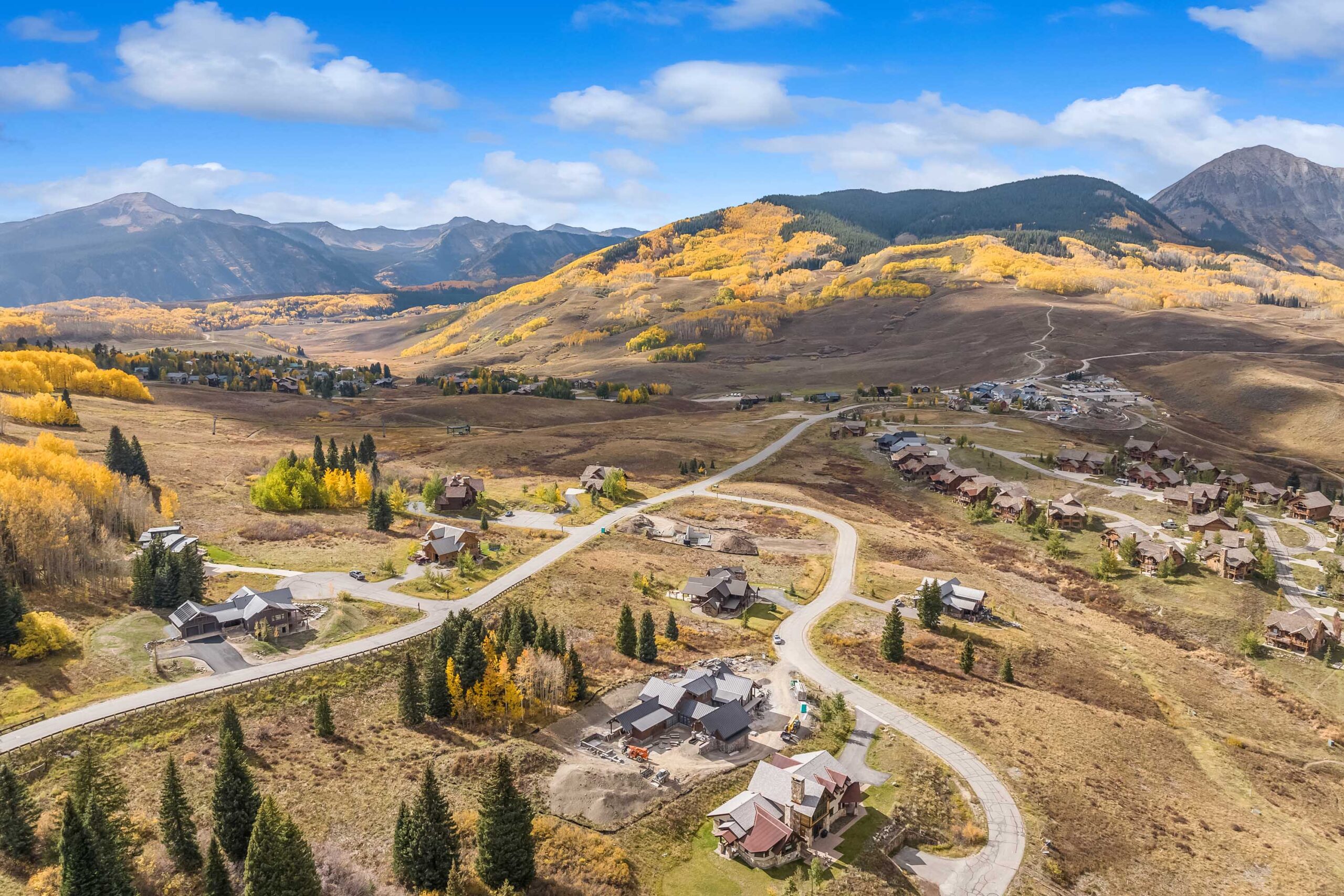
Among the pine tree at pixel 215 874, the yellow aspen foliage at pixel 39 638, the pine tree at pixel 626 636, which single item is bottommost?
the pine tree at pixel 626 636

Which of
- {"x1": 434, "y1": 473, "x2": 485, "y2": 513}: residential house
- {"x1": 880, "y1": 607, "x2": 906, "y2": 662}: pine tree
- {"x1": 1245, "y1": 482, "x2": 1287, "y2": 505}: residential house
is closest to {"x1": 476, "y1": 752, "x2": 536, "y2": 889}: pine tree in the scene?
{"x1": 880, "y1": 607, "x2": 906, "y2": 662}: pine tree

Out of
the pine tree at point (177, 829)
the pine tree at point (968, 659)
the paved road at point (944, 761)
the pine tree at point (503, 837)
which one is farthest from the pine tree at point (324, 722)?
the pine tree at point (968, 659)

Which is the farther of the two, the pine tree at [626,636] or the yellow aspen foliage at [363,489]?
the yellow aspen foliage at [363,489]

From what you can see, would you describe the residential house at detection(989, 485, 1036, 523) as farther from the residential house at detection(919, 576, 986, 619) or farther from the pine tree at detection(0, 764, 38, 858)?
the pine tree at detection(0, 764, 38, 858)

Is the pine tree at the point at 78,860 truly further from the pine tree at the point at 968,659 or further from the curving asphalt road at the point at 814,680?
the pine tree at the point at 968,659

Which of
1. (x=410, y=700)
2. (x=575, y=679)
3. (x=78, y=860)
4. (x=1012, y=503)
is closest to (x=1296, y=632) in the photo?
(x=1012, y=503)

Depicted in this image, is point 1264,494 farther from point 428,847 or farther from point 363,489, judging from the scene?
point 363,489
